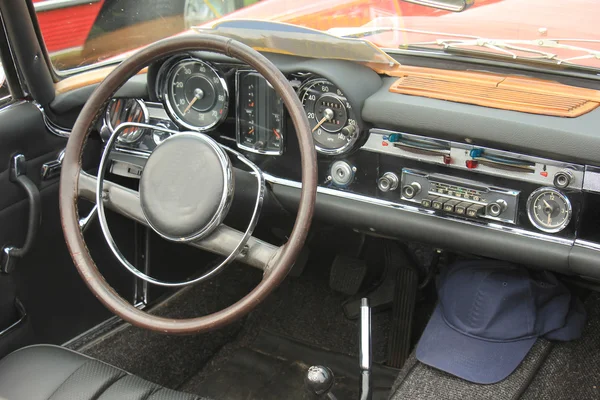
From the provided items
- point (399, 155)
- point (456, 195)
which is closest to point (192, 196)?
point (399, 155)

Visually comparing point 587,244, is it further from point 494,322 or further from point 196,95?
point 196,95

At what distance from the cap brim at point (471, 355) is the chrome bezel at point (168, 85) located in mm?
936

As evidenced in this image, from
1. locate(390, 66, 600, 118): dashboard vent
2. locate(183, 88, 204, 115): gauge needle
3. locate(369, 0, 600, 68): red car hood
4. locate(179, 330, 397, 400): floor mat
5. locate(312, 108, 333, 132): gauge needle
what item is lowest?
locate(179, 330, 397, 400): floor mat

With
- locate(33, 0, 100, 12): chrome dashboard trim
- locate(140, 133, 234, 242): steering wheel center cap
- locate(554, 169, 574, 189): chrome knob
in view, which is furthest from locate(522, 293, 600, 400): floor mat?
locate(33, 0, 100, 12): chrome dashboard trim

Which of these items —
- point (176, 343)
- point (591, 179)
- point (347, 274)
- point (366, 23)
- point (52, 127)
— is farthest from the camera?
point (347, 274)

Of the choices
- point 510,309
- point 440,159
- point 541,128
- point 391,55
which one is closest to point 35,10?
point 391,55

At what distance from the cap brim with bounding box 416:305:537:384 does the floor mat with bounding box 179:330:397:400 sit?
0.43 m

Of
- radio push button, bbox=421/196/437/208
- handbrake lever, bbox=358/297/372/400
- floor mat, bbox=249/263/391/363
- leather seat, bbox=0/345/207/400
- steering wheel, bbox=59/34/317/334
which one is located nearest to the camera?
steering wheel, bbox=59/34/317/334

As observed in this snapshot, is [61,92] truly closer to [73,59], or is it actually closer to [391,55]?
[73,59]

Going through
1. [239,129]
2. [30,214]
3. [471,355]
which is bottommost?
[471,355]

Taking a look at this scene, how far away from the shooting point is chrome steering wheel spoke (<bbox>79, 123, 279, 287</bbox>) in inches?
61.2

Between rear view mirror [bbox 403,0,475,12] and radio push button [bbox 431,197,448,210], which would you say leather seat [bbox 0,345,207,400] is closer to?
radio push button [bbox 431,197,448,210]

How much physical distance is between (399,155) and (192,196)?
1.95ft

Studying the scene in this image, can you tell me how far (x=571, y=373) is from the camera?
207 centimetres
